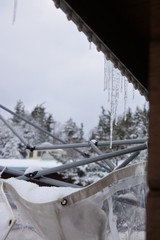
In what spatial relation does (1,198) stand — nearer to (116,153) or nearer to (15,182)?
(15,182)

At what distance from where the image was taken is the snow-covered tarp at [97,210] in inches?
69.9

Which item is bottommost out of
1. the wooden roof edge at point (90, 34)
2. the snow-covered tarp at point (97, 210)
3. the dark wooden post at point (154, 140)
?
the snow-covered tarp at point (97, 210)

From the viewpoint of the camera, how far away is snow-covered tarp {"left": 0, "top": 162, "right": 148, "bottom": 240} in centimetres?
178

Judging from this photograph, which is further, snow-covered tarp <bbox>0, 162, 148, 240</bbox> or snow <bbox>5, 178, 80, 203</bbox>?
snow <bbox>5, 178, 80, 203</bbox>

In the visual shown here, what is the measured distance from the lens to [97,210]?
1795mm

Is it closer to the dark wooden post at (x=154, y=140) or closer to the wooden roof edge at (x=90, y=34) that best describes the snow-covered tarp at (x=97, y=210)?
the wooden roof edge at (x=90, y=34)

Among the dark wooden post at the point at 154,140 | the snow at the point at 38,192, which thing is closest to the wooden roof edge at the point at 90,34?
the dark wooden post at the point at 154,140

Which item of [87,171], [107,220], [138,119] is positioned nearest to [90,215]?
[107,220]

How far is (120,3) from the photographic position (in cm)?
125

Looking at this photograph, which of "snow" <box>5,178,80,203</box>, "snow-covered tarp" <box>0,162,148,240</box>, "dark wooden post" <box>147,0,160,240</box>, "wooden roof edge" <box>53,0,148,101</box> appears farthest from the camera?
"snow" <box>5,178,80,203</box>

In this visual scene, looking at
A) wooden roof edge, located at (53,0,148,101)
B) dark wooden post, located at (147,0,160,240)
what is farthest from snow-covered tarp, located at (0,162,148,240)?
dark wooden post, located at (147,0,160,240)

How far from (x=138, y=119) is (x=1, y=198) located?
715 inches

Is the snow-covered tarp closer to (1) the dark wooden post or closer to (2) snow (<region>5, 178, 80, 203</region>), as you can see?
(2) snow (<region>5, 178, 80, 203</region>)

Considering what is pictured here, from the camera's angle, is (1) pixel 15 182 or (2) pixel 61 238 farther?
(1) pixel 15 182
